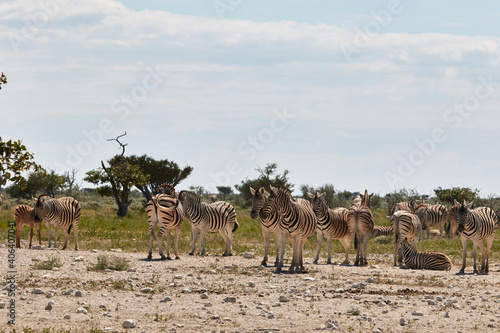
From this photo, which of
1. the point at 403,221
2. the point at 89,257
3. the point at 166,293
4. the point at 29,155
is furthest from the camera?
the point at 403,221

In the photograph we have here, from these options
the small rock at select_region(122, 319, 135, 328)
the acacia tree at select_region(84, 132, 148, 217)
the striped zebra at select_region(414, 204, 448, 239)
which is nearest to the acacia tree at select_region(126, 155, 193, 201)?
the acacia tree at select_region(84, 132, 148, 217)

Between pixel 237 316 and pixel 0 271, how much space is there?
22.3ft

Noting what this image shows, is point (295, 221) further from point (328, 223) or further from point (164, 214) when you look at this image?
point (164, 214)

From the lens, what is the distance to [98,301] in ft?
38.1

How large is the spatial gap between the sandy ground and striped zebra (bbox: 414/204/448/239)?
46.2 feet

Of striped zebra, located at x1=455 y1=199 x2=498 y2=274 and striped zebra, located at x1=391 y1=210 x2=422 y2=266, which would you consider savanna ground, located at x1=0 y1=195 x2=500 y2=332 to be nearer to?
striped zebra, located at x1=455 y1=199 x2=498 y2=274

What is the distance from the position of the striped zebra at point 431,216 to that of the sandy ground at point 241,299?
554 inches

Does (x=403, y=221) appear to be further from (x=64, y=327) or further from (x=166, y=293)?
(x=64, y=327)

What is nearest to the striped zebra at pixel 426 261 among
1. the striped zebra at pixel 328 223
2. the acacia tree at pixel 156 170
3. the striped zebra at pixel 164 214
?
the striped zebra at pixel 328 223

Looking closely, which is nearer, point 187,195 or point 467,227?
point 467,227

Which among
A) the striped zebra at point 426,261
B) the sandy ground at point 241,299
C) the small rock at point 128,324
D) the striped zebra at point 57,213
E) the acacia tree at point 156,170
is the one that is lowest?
the small rock at point 128,324

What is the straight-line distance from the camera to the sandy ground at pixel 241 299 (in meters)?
10.2

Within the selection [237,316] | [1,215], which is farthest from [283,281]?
[1,215]

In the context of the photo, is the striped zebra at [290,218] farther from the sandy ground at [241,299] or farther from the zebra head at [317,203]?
the zebra head at [317,203]
